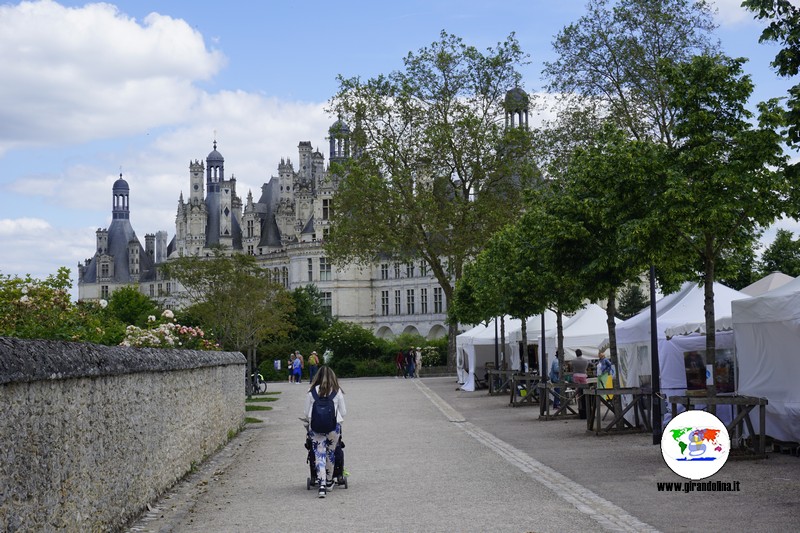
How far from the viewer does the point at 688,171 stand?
1590cm

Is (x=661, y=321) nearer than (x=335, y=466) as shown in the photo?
No

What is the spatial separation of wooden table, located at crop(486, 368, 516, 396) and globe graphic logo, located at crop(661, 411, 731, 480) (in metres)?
22.6

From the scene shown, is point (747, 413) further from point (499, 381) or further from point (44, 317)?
point (499, 381)

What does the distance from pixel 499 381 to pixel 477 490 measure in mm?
27439

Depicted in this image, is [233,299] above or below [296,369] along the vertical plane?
above

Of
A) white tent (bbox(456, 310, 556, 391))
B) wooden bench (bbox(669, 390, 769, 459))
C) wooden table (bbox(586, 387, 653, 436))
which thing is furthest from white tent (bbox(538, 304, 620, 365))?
wooden bench (bbox(669, 390, 769, 459))

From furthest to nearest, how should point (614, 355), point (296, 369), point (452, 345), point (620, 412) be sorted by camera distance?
point (452, 345)
point (296, 369)
point (614, 355)
point (620, 412)

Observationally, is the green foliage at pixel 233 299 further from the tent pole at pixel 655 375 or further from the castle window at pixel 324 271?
the castle window at pixel 324 271

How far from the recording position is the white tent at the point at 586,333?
32.8m

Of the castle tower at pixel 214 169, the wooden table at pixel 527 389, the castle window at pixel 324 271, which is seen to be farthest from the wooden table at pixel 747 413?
the castle tower at pixel 214 169

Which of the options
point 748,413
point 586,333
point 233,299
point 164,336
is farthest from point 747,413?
point 233,299

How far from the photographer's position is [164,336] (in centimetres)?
1792

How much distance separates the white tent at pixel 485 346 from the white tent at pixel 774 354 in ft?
73.3

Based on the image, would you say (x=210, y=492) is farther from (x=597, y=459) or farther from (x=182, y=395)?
(x=597, y=459)
